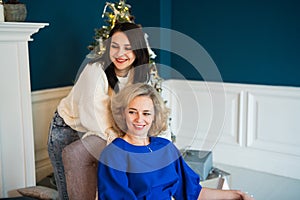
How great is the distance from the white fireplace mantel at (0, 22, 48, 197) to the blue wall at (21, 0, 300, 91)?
1.82ft

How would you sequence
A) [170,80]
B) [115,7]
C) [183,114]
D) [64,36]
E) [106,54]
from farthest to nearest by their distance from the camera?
[170,80] → [183,114] → [64,36] → [115,7] → [106,54]

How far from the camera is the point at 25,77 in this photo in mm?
2168

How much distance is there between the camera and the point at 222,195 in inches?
55.2

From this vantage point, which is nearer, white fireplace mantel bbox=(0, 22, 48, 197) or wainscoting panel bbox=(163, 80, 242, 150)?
white fireplace mantel bbox=(0, 22, 48, 197)

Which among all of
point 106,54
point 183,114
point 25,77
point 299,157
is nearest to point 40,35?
point 25,77

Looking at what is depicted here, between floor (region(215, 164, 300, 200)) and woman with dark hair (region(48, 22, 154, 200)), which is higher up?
woman with dark hair (region(48, 22, 154, 200))

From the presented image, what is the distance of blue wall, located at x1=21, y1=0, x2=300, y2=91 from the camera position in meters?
2.79

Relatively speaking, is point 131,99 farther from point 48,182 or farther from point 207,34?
point 207,34

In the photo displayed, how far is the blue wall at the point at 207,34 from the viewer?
279 cm

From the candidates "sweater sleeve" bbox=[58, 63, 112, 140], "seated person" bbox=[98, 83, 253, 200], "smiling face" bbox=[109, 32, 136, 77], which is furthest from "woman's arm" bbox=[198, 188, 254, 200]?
"smiling face" bbox=[109, 32, 136, 77]

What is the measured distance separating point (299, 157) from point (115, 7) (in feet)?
6.99

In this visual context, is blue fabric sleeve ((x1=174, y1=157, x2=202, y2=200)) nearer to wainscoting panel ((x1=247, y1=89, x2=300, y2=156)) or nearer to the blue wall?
the blue wall

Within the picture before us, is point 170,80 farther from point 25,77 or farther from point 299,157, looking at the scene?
point 25,77

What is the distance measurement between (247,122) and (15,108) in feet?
7.33
